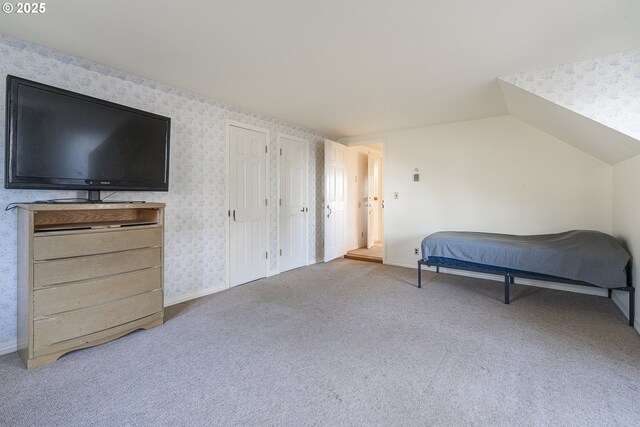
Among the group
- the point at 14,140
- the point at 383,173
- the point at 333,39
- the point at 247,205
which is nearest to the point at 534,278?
the point at 383,173

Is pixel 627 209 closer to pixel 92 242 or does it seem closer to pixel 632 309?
pixel 632 309

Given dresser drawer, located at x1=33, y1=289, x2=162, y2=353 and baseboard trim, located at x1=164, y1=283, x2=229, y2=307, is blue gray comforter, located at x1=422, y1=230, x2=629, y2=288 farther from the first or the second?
dresser drawer, located at x1=33, y1=289, x2=162, y2=353

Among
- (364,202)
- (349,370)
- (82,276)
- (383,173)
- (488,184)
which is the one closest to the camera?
(349,370)

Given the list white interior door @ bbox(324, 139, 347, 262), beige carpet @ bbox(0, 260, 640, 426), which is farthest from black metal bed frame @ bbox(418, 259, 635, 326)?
white interior door @ bbox(324, 139, 347, 262)

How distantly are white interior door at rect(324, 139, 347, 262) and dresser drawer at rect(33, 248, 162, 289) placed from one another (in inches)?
115

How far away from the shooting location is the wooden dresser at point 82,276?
1.90m

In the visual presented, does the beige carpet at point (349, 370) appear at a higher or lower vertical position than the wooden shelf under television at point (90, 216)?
lower

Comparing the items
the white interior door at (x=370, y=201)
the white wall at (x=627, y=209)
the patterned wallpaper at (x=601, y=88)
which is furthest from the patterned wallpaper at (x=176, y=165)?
the white wall at (x=627, y=209)

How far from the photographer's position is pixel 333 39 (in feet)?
6.96

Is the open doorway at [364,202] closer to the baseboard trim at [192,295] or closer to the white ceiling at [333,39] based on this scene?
the baseboard trim at [192,295]

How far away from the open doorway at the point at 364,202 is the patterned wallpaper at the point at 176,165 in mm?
2395

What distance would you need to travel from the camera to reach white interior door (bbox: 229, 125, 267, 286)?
12.0ft

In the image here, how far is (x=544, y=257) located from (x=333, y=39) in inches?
112

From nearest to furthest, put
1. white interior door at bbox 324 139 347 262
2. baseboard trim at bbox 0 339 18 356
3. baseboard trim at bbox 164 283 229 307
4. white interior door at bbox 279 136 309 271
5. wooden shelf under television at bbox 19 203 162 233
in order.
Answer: wooden shelf under television at bbox 19 203 162 233 < baseboard trim at bbox 0 339 18 356 < baseboard trim at bbox 164 283 229 307 < white interior door at bbox 279 136 309 271 < white interior door at bbox 324 139 347 262
